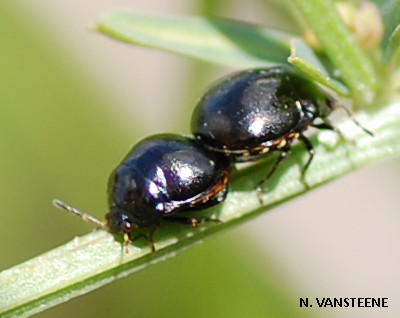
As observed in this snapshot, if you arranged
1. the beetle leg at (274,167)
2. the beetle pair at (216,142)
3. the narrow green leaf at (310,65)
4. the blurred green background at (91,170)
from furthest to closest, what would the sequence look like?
1. the blurred green background at (91,170)
2. the beetle pair at (216,142)
3. the beetle leg at (274,167)
4. the narrow green leaf at (310,65)

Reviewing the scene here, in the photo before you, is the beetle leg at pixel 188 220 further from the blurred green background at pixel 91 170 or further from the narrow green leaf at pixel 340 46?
the blurred green background at pixel 91 170

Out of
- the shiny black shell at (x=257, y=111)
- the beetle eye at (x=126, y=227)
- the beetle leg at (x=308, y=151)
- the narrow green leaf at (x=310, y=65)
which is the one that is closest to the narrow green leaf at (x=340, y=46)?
the narrow green leaf at (x=310, y=65)

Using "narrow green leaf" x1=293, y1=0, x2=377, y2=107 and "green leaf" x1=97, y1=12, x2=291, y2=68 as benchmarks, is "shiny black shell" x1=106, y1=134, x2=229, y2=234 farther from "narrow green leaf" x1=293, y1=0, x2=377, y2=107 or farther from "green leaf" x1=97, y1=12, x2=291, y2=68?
"narrow green leaf" x1=293, y1=0, x2=377, y2=107

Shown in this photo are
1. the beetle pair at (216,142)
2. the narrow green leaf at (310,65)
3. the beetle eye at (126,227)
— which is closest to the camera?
the narrow green leaf at (310,65)

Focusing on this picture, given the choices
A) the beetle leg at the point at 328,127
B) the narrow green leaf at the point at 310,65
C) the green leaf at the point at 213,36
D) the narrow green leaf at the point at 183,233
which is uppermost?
the green leaf at the point at 213,36

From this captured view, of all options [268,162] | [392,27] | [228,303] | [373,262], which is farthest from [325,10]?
[373,262]

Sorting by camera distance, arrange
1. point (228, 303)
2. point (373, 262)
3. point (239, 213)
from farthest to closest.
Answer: point (373, 262) → point (228, 303) → point (239, 213)

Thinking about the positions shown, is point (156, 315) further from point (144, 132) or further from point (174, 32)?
point (174, 32)

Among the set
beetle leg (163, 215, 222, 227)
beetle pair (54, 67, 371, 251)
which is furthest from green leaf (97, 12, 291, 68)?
beetle leg (163, 215, 222, 227)
